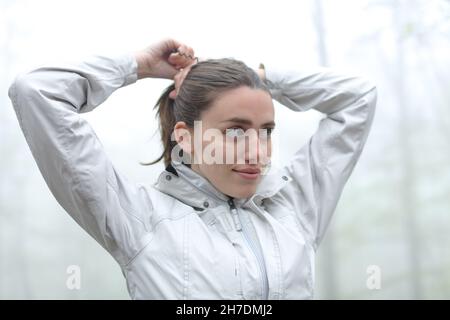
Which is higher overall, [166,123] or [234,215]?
[166,123]

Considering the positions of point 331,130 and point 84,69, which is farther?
point 331,130

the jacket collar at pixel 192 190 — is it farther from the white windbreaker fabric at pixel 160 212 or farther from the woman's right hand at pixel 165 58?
the woman's right hand at pixel 165 58

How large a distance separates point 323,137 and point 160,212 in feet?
1.18

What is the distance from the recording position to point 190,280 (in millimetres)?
833

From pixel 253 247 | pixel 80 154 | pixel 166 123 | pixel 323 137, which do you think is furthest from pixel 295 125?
pixel 80 154

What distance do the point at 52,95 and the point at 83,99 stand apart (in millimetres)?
74

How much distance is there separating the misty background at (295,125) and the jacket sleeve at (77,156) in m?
0.62

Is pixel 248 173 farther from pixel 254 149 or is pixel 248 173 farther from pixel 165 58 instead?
pixel 165 58

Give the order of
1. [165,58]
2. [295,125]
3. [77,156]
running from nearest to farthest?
[77,156] → [165,58] → [295,125]

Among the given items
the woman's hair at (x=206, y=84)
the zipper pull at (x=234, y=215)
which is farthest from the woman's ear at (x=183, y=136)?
the zipper pull at (x=234, y=215)

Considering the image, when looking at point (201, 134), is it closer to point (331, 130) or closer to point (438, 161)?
point (331, 130)

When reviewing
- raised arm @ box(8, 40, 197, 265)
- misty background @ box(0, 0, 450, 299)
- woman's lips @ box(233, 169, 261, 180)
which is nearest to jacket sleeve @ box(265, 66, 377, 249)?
woman's lips @ box(233, 169, 261, 180)

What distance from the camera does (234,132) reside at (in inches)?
35.4

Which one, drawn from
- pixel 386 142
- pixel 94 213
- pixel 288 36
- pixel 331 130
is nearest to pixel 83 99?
pixel 94 213
